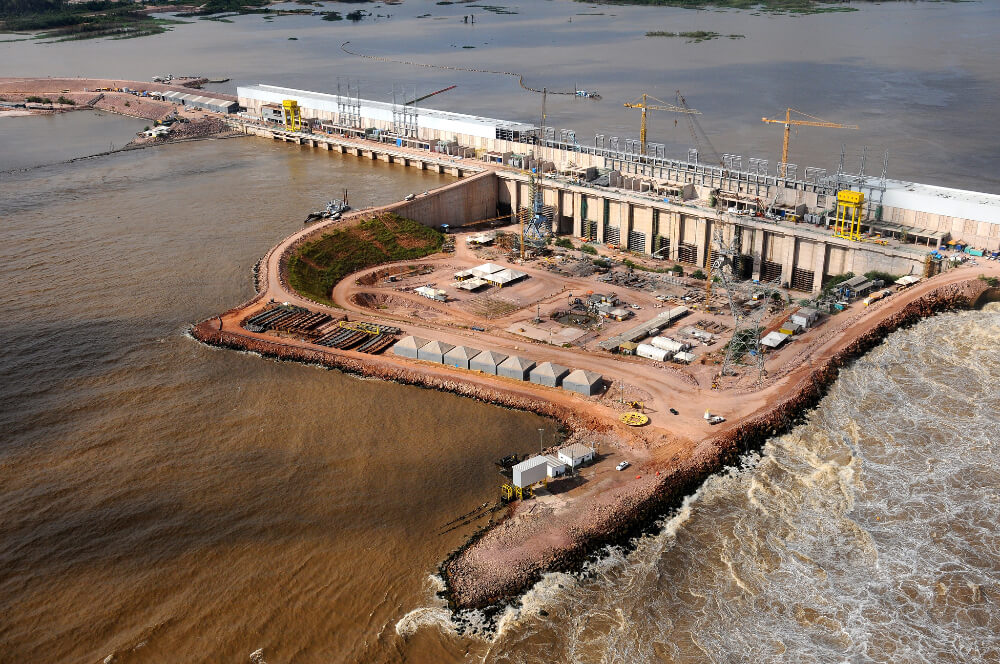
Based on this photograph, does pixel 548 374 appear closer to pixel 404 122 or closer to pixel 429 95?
pixel 404 122

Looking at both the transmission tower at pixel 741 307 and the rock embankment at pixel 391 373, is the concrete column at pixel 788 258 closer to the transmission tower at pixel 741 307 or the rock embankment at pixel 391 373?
the transmission tower at pixel 741 307

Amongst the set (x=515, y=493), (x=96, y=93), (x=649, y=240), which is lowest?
(x=515, y=493)

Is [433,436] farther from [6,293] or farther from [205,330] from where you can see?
[6,293]

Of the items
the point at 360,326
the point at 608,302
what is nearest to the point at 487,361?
the point at 360,326

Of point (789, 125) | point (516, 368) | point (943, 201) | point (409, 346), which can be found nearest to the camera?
point (516, 368)

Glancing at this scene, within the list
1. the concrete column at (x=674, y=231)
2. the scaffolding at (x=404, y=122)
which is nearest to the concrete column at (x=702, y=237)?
the concrete column at (x=674, y=231)

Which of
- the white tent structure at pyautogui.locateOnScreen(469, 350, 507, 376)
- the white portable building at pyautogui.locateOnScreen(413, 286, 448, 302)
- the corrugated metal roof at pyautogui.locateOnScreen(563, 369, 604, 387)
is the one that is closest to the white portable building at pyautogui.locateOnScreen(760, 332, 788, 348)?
the corrugated metal roof at pyautogui.locateOnScreen(563, 369, 604, 387)
